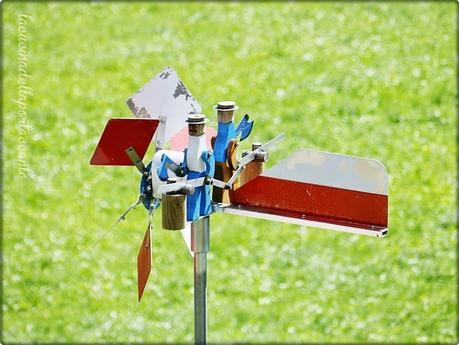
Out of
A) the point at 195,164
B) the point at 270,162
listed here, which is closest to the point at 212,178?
the point at 195,164

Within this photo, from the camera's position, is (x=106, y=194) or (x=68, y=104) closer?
(x=106, y=194)

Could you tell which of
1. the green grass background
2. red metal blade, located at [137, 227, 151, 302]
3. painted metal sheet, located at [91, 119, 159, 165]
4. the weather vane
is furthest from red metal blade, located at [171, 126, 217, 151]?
the green grass background

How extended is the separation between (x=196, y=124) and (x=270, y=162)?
3.28 meters

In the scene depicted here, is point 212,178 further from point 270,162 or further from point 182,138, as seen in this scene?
point 270,162

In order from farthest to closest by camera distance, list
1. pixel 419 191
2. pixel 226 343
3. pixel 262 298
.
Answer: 1. pixel 419 191
2. pixel 262 298
3. pixel 226 343

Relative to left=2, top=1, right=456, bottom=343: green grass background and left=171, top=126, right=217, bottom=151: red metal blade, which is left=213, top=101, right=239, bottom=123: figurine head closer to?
left=171, top=126, right=217, bottom=151: red metal blade

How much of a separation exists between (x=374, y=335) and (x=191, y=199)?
218 centimetres

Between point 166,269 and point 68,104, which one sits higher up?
point 68,104

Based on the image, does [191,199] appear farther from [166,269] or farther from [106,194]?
[106,194]

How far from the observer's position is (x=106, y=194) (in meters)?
5.54

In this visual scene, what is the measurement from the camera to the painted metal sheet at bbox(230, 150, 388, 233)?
2221 mm

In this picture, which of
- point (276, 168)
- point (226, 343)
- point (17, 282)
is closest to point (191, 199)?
point (276, 168)

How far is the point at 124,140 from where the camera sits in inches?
92.7

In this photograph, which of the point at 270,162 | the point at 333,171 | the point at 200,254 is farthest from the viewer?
the point at 270,162
